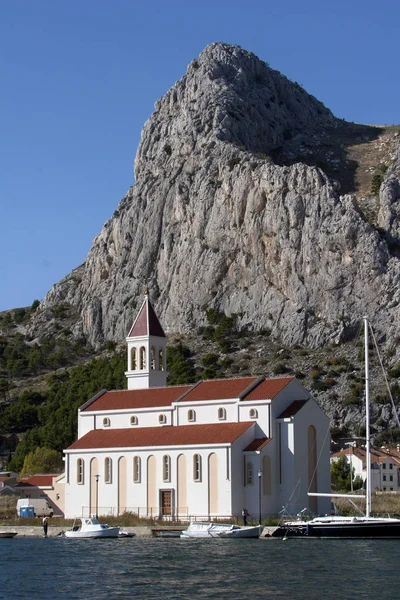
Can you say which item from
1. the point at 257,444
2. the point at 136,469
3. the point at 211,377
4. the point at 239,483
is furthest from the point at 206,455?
the point at 211,377

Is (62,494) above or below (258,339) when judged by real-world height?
below

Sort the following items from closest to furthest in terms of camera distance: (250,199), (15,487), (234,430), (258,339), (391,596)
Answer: (391,596) < (234,430) < (15,487) < (258,339) < (250,199)

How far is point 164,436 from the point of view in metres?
79.1

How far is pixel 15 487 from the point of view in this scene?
94.2 m

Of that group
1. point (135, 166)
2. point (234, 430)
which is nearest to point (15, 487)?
point (234, 430)

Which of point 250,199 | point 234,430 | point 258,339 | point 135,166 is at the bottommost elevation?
point 234,430

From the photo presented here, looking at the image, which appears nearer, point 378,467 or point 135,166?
point 378,467

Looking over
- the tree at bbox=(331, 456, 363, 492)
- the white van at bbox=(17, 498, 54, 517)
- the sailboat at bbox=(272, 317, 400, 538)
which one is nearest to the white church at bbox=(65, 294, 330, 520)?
the white van at bbox=(17, 498, 54, 517)

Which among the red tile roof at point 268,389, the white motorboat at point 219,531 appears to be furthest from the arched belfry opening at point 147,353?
the white motorboat at point 219,531

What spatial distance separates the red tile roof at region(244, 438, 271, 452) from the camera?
7488cm

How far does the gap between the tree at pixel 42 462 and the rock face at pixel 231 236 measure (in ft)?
125

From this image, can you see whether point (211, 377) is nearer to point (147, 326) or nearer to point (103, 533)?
point (147, 326)

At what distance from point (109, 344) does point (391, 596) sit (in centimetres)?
11338

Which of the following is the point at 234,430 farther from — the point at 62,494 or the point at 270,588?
the point at 270,588
